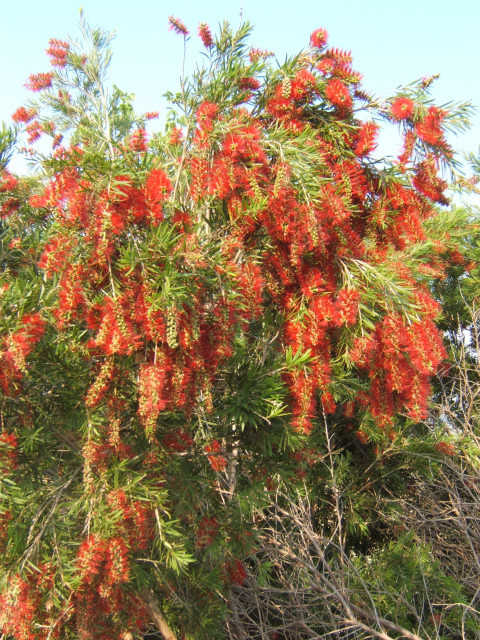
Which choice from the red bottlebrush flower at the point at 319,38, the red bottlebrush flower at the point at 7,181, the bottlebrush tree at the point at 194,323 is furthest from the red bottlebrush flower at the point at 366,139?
the red bottlebrush flower at the point at 7,181

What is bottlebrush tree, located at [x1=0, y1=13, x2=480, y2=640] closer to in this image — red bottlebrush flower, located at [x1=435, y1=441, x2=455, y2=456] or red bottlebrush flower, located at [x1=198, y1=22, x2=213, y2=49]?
red bottlebrush flower, located at [x1=198, y1=22, x2=213, y2=49]

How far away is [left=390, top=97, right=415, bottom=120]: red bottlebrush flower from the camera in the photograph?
8.91 ft

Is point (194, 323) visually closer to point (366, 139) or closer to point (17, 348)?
point (17, 348)

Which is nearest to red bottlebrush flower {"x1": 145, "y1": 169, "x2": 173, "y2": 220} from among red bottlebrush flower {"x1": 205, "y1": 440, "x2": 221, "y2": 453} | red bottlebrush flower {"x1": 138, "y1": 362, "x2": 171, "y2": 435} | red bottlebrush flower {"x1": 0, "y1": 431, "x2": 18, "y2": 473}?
red bottlebrush flower {"x1": 138, "y1": 362, "x2": 171, "y2": 435}

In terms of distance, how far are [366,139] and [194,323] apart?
1422 millimetres

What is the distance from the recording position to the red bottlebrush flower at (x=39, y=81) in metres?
3.96

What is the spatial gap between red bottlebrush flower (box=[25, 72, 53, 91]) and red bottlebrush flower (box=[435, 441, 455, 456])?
3.88 m

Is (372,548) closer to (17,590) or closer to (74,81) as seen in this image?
(17,590)

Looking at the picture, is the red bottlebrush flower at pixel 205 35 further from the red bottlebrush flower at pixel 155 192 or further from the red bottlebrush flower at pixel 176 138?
the red bottlebrush flower at pixel 155 192

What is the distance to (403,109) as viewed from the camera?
8.91 feet

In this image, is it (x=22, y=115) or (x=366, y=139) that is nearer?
(x=366, y=139)

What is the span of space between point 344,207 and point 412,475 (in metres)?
3.71

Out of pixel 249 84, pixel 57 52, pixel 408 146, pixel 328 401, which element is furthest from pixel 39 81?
pixel 328 401

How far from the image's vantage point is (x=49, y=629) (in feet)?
7.29
